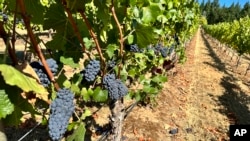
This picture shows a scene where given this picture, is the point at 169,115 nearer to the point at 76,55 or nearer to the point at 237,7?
the point at 76,55

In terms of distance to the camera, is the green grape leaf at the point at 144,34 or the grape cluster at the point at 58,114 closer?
the grape cluster at the point at 58,114

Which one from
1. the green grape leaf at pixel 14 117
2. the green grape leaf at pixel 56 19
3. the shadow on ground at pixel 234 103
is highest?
the green grape leaf at pixel 56 19

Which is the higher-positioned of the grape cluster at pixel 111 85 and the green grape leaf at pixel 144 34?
the green grape leaf at pixel 144 34

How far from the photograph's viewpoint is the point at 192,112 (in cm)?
800

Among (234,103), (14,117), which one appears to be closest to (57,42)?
(14,117)

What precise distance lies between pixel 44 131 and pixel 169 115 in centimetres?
297

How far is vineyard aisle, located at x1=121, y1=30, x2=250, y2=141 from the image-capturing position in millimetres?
6266

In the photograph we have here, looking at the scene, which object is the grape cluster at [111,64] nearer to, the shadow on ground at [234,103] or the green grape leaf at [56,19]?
the green grape leaf at [56,19]

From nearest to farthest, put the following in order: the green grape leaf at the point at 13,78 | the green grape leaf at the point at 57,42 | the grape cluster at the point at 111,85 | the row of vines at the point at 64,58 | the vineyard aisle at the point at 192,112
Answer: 1. the green grape leaf at the point at 13,78
2. the row of vines at the point at 64,58
3. the green grape leaf at the point at 57,42
4. the grape cluster at the point at 111,85
5. the vineyard aisle at the point at 192,112

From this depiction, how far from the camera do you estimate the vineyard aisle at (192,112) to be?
247 inches

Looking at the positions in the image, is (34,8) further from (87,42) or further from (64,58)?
(87,42)

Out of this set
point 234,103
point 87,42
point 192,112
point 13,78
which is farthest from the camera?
point 234,103

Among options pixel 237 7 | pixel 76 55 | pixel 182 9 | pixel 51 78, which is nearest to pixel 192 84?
pixel 182 9

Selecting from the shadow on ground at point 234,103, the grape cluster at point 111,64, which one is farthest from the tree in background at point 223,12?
the grape cluster at point 111,64
